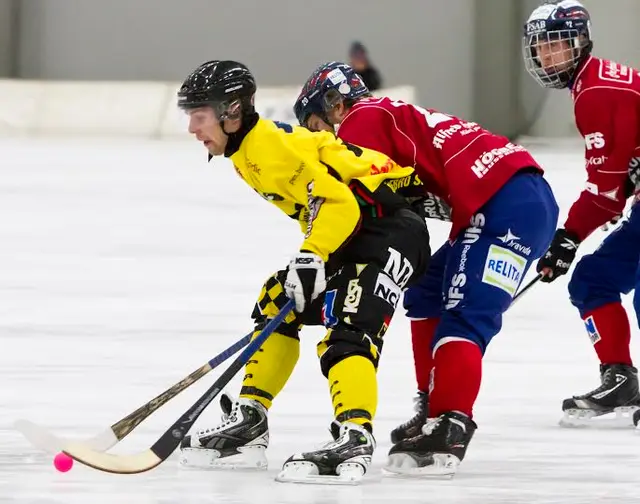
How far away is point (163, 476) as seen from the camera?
365cm

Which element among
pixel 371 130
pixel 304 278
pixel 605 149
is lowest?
pixel 304 278

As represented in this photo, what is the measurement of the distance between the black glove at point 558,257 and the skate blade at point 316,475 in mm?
1210

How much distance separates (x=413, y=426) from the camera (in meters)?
4.14

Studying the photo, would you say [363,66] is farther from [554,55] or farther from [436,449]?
[436,449]

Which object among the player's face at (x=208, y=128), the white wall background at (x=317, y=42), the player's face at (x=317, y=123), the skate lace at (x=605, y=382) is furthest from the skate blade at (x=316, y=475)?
the white wall background at (x=317, y=42)

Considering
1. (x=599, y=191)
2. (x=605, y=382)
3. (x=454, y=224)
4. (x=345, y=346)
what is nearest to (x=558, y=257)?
(x=599, y=191)

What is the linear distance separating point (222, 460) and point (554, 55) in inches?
64.3

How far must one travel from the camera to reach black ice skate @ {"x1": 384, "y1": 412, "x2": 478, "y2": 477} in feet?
12.2

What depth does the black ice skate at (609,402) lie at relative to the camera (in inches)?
179

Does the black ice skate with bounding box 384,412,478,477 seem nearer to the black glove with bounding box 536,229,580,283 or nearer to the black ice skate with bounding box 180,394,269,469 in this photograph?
the black ice skate with bounding box 180,394,269,469

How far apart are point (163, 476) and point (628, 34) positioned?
14.8 metres

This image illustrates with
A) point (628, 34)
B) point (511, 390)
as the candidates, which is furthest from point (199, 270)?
point (628, 34)

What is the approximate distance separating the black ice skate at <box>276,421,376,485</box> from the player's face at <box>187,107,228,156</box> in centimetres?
76

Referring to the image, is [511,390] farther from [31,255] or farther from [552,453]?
[31,255]
